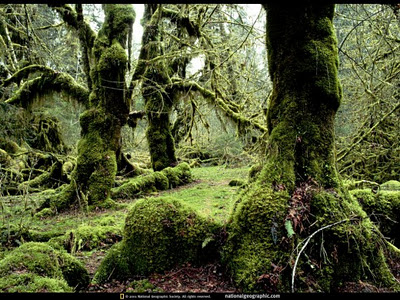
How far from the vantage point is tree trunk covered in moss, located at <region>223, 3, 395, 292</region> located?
303 cm

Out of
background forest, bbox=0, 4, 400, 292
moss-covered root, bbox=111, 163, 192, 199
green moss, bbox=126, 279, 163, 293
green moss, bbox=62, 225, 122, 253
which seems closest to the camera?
green moss, bbox=126, 279, 163, 293

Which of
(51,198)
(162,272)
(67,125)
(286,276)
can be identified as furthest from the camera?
(67,125)

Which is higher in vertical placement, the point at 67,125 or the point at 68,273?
the point at 67,125

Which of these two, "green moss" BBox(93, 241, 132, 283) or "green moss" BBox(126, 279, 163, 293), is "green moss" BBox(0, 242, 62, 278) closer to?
"green moss" BBox(93, 241, 132, 283)

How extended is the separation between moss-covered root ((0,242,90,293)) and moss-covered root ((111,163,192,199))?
22.6 ft

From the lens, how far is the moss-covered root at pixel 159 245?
11.8 ft

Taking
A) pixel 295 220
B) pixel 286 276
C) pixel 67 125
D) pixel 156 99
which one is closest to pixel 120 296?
pixel 286 276

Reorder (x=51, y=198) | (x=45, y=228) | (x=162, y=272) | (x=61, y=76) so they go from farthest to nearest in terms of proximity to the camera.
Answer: (x=61, y=76) → (x=51, y=198) → (x=45, y=228) → (x=162, y=272)

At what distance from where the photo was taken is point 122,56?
29.1ft

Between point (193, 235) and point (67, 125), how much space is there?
14121 mm

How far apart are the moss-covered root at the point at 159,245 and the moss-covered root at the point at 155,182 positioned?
675 centimetres

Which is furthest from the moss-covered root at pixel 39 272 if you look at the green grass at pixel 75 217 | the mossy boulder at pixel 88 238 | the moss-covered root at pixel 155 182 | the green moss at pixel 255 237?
the moss-covered root at pixel 155 182

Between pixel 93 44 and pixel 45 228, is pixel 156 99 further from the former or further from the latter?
pixel 45 228

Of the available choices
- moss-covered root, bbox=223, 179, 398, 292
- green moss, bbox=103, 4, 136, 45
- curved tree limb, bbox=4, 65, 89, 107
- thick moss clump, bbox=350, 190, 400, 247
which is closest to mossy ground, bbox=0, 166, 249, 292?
moss-covered root, bbox=223, 179, 398, 292
